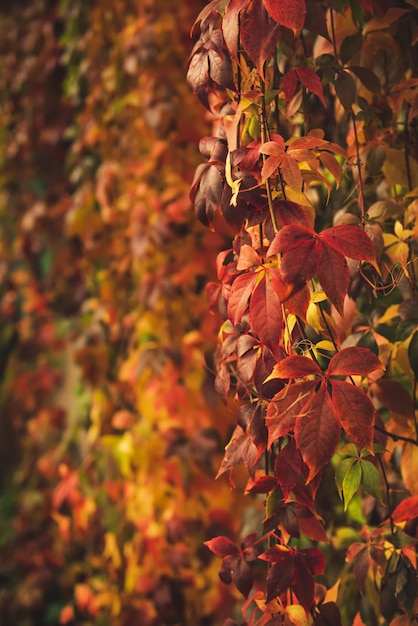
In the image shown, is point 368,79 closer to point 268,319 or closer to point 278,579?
point 268,319

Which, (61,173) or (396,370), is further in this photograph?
(61,173)

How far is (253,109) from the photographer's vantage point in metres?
0.79

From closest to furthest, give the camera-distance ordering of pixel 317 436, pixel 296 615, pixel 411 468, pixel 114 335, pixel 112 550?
pixel 317 436 < pixel 296 615 < pixel 411 468 < pixel 112 550 < pixel 114 335

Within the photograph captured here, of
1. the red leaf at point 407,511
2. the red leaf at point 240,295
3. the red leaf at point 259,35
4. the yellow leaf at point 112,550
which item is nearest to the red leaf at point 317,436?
the red leaf at point 240,295

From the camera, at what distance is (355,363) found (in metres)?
0.67

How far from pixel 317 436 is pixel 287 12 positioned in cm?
42

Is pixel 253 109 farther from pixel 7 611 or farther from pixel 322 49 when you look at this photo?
pixel 7 611

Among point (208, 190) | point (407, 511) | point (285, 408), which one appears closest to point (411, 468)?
point (407, 511)

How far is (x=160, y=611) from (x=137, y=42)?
1.33m

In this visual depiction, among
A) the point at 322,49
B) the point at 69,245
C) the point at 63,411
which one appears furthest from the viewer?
the point at 63,411

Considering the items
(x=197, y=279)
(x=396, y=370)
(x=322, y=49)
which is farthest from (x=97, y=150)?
(x=396, y=370)

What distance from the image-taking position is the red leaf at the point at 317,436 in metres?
0.64

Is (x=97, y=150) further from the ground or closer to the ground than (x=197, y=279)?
further from the ground

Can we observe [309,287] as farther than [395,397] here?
No
